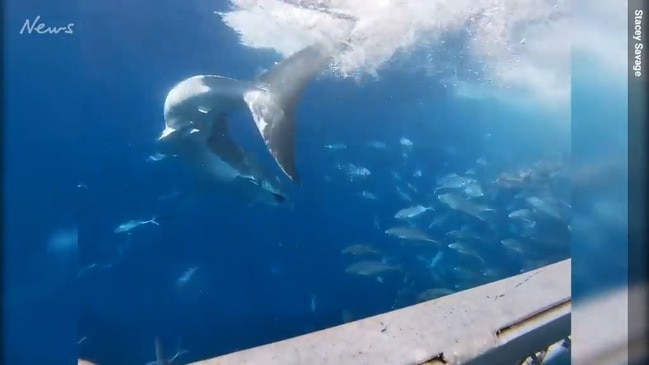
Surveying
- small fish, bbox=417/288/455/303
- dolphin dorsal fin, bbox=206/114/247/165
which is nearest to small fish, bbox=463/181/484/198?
small fish, bbox=417/288/455/303

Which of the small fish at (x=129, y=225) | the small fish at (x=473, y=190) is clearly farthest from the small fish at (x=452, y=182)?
the small fish at (x=129, y=225)

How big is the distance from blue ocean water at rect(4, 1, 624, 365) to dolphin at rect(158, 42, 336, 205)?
33 mm

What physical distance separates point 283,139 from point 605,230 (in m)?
1.24

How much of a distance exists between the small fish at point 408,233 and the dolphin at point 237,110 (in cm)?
37

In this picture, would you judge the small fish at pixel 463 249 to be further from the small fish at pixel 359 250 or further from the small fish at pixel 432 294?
the small fish at pixel 359 250

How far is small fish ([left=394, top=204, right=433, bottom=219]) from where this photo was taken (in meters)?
1.80

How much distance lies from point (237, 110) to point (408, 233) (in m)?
0.67

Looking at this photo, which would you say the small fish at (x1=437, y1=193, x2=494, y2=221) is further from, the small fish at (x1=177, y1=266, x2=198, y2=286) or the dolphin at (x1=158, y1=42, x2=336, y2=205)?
the small fish at (x1=177, y1=266, x2=198, y2=286)

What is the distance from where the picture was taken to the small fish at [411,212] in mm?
1796

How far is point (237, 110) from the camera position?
5.27ft

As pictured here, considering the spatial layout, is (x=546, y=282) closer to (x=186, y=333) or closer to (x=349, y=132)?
(x=349, y=132)

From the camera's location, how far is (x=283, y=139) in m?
1.65

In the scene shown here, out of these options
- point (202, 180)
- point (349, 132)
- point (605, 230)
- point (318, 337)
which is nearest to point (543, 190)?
point (605, 230)

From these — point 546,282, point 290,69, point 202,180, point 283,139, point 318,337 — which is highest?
point 290,69
